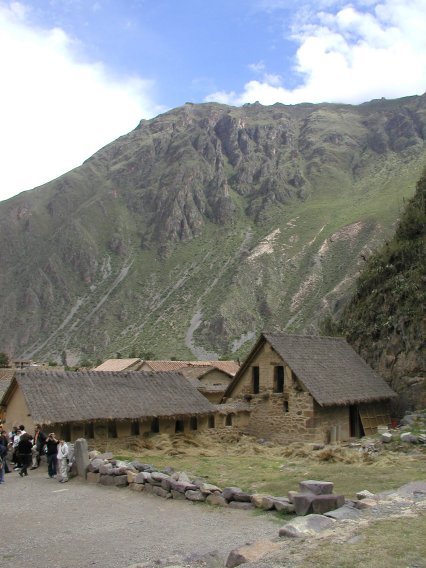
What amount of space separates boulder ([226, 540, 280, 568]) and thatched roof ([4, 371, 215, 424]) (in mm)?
14467

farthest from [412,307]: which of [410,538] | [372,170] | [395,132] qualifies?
[395,132]

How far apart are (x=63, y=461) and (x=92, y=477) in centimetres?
121

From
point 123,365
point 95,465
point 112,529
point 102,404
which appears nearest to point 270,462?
point 95,465

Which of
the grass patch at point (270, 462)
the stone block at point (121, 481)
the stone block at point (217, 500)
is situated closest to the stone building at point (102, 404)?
the grass patch at point (270, 462)

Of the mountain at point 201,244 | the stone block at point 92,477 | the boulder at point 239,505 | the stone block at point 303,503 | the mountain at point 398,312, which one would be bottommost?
the stone block at point 92,477

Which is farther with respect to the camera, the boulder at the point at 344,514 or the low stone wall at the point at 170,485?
the low stone wall at the point at 170,485

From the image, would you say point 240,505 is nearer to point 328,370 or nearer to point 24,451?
point 24,451

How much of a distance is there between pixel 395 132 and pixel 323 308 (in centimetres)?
10677

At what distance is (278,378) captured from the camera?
2942 cm

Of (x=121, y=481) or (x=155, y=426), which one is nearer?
(x=121, y=481)

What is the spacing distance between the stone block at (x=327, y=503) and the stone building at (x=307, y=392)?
629 inches

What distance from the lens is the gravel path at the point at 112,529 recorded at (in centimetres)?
968

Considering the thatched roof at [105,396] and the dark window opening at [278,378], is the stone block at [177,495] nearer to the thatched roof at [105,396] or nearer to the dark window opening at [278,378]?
the thatched roof at [105,396]

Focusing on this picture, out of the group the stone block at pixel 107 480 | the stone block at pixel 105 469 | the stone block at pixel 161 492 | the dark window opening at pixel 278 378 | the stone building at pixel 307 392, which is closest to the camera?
the stone block at pixel 161 492
